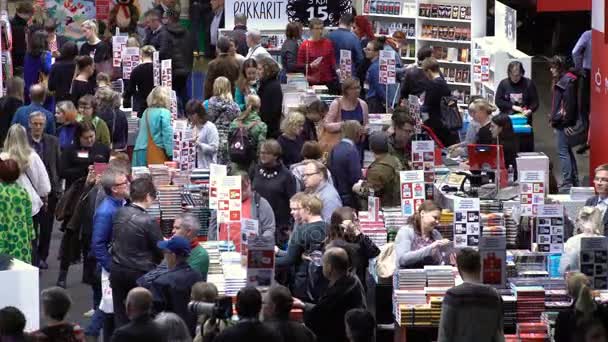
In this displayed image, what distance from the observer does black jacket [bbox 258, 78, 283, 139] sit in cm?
1866

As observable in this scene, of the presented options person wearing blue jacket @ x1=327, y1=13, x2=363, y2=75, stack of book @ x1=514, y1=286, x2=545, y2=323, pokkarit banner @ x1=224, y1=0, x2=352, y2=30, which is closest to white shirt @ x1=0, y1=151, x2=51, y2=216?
stack of book @ x1=514, y1=286, x2=545, y2=323

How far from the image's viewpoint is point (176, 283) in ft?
38.4

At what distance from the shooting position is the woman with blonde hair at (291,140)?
53.5 ft

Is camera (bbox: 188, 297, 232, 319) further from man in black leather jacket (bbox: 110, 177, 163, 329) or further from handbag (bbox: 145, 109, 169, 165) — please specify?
handbag (bbox: 145, 109, 169, 165)

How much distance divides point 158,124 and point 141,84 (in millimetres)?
3344

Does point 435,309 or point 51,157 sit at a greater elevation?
point 51,157

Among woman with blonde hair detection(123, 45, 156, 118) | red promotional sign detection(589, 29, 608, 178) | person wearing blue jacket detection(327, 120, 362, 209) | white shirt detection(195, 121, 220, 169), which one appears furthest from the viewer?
woman with blonde hair detection(123, 45, 156, 118)

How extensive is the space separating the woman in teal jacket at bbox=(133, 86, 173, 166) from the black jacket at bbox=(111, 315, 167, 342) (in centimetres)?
664

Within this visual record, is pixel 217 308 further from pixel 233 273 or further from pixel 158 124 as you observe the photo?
pixel 158 124

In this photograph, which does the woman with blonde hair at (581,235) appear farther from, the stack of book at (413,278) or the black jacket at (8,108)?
the black jacket at (8,108)

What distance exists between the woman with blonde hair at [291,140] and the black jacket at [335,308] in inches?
193

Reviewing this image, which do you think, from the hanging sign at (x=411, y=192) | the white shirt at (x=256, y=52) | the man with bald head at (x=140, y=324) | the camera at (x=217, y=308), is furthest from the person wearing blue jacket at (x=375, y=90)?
the man with bald head at (x=140, y=324)

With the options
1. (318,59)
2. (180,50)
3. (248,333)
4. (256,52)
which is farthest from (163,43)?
(248,333)

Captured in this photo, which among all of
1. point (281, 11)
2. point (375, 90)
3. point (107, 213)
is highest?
point (281, 11)
